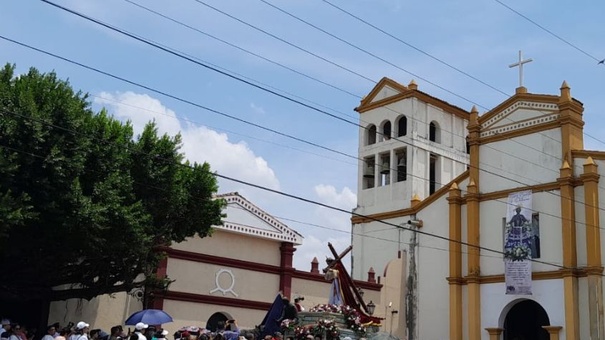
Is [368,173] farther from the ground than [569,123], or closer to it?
closer to it

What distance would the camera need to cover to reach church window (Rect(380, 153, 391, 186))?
34.8 meters

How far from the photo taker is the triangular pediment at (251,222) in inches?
953

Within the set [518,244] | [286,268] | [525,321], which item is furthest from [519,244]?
[286,268]

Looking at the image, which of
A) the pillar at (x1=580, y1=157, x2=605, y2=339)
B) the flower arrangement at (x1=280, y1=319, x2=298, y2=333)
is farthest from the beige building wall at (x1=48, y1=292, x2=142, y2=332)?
the pillar at (x1=580, y1=157, x2=605, y2=339)

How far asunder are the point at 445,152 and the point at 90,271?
20041 millimetres

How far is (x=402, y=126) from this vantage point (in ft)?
114

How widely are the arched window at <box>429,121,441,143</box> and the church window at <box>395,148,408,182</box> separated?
5.36ft

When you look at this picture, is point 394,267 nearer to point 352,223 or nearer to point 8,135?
point 352,223

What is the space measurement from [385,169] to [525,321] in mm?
8786

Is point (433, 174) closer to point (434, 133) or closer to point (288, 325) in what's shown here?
point (434, 133)

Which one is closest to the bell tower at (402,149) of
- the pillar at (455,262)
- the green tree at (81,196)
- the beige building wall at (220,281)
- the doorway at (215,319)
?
the pillar at (455,262)

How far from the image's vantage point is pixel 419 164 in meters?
33.8

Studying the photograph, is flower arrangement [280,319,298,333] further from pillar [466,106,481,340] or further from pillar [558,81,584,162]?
pillar [558,81,584,162]

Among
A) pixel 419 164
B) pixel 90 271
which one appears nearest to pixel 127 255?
pixel 90 271
